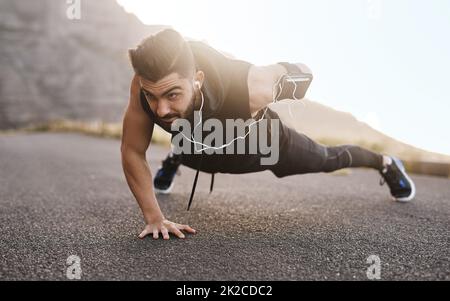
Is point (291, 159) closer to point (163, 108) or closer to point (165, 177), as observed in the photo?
point (163, 108)

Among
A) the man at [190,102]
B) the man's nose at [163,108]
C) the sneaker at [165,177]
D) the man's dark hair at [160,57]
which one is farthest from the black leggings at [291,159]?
the sneaker at [165,177]

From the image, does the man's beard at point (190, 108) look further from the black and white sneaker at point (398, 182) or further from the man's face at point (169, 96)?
the black and white sneaker at point (398, 182)

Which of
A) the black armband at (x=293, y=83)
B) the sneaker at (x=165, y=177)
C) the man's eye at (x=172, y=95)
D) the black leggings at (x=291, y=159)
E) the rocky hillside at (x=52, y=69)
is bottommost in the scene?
the rocky hillside at (x=52, y=69)

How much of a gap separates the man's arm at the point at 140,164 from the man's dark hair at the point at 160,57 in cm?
29

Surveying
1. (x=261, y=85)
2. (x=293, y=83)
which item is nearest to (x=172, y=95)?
(x=261, y=85)

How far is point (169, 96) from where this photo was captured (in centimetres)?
192

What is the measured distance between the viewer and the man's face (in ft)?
6.21

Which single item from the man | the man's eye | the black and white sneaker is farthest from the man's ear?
the black and white sneaker

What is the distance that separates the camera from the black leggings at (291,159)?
2453 millimetres

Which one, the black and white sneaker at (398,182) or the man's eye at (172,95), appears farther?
the black and white sneaker at (398,182)

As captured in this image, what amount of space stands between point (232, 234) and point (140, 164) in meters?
0.60

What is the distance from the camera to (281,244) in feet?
6.79
